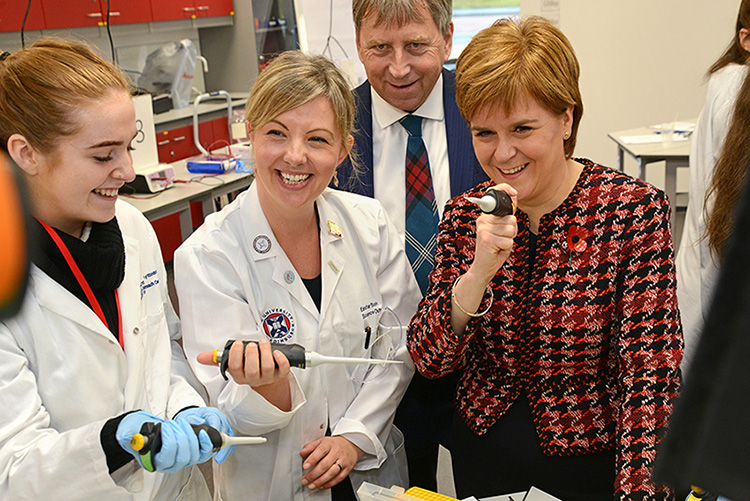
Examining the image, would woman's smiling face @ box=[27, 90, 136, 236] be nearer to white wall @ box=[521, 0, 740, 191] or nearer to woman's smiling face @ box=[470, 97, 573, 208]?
woman's smiling face @ box=[470, 97, 573, 208]

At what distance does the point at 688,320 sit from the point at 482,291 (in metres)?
1.69

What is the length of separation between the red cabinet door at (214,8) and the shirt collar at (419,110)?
534cm

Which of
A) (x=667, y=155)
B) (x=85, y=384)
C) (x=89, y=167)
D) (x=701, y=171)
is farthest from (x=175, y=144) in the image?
(x=85, y=384)

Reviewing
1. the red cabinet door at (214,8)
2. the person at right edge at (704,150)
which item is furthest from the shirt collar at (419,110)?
the red cabinet door at (214,8)

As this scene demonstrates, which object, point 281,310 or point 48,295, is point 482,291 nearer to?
point 281,310

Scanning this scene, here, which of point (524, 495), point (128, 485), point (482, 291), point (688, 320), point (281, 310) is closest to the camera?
point (128, 485)

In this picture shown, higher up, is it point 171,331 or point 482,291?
point 482,291

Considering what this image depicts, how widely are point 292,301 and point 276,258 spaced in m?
0.11

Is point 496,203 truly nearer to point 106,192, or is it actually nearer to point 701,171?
point 106,192

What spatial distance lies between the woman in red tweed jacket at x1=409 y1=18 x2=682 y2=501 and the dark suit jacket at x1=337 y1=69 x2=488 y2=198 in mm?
418

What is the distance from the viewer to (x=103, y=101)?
1.27m

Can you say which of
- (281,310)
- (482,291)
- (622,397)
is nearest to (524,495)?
(622,397)

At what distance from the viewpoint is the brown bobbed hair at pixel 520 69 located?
4.29ft

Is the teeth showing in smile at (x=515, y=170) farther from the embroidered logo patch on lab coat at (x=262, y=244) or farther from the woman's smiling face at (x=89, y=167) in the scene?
the woman's smiling face at (x=89, y=167)
